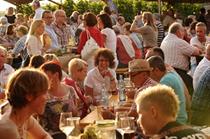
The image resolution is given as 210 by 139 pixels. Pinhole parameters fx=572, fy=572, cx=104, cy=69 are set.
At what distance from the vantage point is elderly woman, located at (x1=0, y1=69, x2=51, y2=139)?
2.93 metres

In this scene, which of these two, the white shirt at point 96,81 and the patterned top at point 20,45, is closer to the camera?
the white shirt at point 96,81

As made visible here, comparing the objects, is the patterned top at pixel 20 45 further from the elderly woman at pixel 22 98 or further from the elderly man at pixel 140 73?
the elderly woman at pixel 22 98

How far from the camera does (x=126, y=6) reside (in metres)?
19.8

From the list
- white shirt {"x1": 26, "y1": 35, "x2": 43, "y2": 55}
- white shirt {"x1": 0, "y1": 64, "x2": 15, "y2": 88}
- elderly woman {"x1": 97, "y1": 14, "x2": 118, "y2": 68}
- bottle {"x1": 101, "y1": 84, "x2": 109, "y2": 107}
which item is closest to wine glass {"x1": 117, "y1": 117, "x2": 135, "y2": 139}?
bottle {"x1": 101, "y1": 84, "x2": 109, "y2": 107}

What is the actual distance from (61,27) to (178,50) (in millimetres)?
2177

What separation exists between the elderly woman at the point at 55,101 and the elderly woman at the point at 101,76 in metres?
1.02

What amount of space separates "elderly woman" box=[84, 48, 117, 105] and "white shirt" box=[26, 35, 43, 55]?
2.06 meters

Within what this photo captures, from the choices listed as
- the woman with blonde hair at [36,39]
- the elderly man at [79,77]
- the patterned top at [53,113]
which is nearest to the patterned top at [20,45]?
the woman with blonde hair at [36,39]

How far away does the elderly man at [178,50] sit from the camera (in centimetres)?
823

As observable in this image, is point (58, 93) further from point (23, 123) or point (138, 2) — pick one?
point (138, 2)

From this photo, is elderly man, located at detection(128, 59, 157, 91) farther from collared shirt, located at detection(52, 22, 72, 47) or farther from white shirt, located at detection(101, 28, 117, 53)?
collared shirt, located at detection(52, 22, 72, 47)

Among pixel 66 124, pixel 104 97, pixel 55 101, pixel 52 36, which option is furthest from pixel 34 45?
pixel 66 124

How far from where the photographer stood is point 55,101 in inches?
174

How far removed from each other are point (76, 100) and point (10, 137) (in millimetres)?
2240
